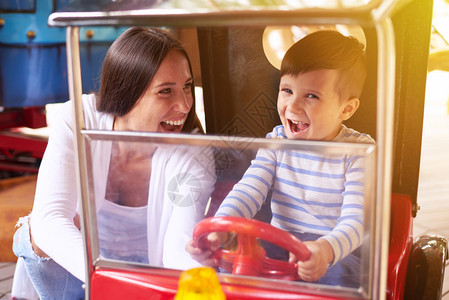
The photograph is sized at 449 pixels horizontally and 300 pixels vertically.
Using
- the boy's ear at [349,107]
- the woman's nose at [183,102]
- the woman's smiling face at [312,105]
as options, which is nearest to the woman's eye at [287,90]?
the woman's smiling face at [312,105]

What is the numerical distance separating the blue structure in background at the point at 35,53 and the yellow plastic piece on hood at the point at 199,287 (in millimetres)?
1822

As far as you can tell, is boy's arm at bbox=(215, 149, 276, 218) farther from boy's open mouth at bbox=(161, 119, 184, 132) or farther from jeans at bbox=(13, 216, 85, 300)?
jeans at bbox=(13, 216, 85, 300)

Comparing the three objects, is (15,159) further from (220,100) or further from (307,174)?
(307,174)

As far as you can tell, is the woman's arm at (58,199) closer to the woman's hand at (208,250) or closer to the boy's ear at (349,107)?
the woman's hand at (208,250)

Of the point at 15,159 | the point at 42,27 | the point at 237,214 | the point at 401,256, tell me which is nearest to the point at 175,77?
the point at 237,214

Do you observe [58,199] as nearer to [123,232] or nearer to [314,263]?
[123,232]

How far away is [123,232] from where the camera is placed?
0.81 meters

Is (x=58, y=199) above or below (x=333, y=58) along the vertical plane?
below

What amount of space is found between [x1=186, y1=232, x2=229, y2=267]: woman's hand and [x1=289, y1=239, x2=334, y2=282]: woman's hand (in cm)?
12

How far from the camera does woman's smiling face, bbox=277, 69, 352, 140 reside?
3.41ft

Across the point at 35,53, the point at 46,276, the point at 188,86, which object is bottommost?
the point at 46,276

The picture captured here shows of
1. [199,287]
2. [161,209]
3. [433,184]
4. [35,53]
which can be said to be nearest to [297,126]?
[161,209]

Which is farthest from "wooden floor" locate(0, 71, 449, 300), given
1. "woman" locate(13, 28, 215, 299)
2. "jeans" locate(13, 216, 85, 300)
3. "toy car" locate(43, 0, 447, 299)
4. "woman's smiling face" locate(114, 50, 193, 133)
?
"woman's smiling face" locate(114, 50, 193, 133)

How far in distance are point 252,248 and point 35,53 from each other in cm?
203
